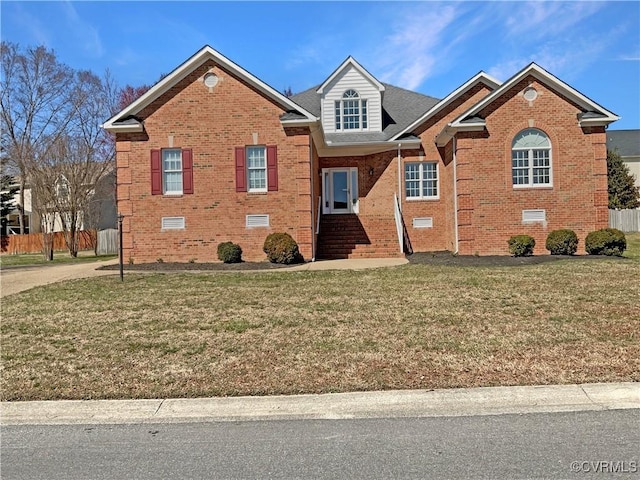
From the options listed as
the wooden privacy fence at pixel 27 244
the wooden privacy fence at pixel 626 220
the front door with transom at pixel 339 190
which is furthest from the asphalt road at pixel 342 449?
the wooden privacy fence at pixel 27 244

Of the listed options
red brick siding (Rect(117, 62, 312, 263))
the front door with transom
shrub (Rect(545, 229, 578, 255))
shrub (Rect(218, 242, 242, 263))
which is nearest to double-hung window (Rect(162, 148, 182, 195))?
red brick siding (Rect(117, 62, 312, 263))

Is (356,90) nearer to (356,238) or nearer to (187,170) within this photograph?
(356,238)

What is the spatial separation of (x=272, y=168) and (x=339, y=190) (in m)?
5.18

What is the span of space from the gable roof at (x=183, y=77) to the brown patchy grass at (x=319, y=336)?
7.24 meters

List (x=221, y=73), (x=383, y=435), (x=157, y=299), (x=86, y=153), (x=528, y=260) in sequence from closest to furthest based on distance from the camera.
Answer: (x=383, y=435) → (x=157, y=299) → (x=528, y=260) → (x=221, y=73) → (x=86, y=153)

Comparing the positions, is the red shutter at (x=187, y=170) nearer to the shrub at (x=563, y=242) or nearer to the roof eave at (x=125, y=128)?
the roof eave at (x=125, y=128)

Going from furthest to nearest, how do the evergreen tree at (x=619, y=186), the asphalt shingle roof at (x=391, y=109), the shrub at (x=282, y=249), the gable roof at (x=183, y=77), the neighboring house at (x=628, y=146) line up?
the neighboring house at (x=628, y=146) → the evergreen tree at (x=619, y=186) → the asphalt shingle roof at (x=391, y=109) → the gable roof at (x=183, y=77) → the shrub at (x=282, y=249)

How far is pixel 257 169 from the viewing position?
54.4 feet

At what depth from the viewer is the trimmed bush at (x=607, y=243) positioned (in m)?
15.3

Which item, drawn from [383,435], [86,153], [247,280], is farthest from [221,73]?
[86,153]

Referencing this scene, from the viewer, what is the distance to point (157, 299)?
31.4ft

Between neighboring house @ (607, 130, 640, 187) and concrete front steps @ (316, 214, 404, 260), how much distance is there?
122 feet

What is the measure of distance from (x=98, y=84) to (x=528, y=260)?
32.3 meters

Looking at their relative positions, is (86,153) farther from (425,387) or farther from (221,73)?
(425,387)
